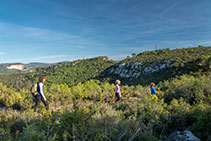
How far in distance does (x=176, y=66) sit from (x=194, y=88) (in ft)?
72.9

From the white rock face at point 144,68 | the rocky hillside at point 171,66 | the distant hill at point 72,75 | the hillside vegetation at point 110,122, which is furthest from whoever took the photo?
the distant hill at point 72,75

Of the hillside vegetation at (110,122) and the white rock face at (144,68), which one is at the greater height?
the white rock face at (144,68)

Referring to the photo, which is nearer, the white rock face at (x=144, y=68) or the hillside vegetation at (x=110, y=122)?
the hillside vegetation at (x=110, y=122)

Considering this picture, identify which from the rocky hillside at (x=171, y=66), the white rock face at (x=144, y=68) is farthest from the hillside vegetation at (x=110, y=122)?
the white rock face at (x=144, y=68)

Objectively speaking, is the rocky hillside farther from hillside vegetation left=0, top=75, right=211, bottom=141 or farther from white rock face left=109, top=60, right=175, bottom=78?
hillside vegetation left=0, top=75, right=211, bottom=141

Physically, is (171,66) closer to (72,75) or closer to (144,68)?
(144,68)

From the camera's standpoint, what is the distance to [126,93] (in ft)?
25.2

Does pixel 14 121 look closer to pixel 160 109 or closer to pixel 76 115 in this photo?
pixel 76 115

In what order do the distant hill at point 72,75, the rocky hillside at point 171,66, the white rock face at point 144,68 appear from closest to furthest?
the rocky hillside at point 171,66
the white rock face at point 144,68
the distant hill at point 72,75

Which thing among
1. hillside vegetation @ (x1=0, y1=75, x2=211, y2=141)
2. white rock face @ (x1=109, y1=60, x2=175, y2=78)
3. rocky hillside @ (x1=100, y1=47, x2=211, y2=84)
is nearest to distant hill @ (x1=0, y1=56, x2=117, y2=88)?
white rock face @ (x1=109, y1=60, x2=175, y2=78)

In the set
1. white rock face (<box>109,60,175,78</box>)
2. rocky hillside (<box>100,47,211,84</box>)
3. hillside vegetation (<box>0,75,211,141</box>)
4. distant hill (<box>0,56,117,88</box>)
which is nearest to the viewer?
hillside vegetation (<box>0,75,211,141</box>)

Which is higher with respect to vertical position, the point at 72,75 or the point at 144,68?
the point at 144,68

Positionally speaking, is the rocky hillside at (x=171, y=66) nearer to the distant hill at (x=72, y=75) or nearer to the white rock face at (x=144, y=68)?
the white rock face at (x=144, y=68)

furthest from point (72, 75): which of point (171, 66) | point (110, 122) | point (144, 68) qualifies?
point (110, 122)
